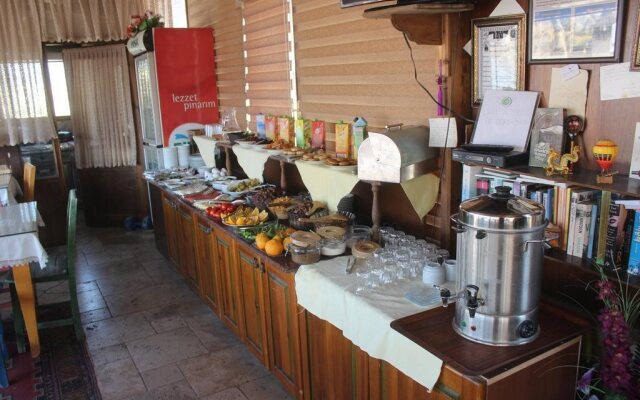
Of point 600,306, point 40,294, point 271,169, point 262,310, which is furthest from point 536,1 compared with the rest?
point 40,294

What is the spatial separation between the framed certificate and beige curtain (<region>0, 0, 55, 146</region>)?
210 inches

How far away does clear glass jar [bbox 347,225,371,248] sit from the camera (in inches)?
107

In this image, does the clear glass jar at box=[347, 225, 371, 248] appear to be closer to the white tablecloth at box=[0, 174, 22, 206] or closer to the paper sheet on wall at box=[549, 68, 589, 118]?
the paper sheet on wall at box=[549, 68, 589, 118]

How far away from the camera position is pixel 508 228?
162 centimetres

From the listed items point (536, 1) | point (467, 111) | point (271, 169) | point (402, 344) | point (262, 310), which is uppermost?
point (536, 1)

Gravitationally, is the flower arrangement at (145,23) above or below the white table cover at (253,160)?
above

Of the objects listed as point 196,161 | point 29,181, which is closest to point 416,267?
point 196,161

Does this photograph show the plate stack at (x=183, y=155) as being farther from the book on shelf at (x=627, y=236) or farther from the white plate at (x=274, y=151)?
the book on shelf at (x=627, y=236)

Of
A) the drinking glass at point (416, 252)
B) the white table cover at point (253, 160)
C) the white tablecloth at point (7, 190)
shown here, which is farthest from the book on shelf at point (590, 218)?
the white tablecloth at point (7, 190)

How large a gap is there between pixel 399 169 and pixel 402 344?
82 cm

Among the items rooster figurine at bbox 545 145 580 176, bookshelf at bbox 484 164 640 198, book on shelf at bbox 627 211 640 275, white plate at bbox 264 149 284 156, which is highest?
rooster figurine at bbox 545 145 580 176

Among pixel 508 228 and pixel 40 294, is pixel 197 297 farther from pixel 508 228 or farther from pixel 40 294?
pixel 508 228

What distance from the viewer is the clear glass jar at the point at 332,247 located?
262 centimetres

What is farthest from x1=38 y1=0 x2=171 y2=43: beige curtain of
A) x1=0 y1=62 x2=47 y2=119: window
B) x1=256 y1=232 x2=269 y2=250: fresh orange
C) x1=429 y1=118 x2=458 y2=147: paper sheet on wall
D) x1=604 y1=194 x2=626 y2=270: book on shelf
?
x1=604 y1=194 x2=626 y2=270: book on shelf
